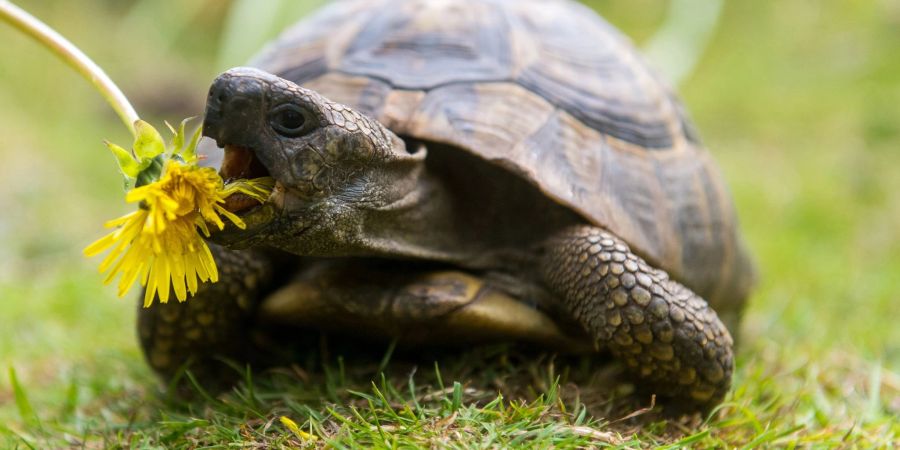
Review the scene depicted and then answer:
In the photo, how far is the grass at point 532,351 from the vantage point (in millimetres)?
2189

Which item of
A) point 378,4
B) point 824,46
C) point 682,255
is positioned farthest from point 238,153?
point 824,46

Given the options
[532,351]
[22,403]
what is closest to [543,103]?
[532,351]

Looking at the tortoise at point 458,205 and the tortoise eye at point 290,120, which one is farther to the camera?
the tortoise at point 458,205

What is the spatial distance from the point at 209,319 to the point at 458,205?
0.83 meters

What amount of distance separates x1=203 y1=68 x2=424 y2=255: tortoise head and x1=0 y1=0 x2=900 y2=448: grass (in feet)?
1.33

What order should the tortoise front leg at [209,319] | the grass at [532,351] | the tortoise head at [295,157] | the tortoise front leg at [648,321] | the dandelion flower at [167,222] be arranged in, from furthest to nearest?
the tortoise front leg at [209,319] < the tortoise front leg at [648,321] < the grass at [532,351] < the tortoise head at [295,157] < the dandelion flower at [167,222]

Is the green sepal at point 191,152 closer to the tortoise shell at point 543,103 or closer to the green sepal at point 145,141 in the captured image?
the green sepal at point 145,141

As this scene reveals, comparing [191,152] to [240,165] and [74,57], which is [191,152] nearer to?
[240,165]

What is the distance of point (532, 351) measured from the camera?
2.66m

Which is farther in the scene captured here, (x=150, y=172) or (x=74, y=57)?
(x=74, y=57)

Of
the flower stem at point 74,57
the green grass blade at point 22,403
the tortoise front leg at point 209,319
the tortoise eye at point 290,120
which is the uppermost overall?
the flower stem at point 74,57

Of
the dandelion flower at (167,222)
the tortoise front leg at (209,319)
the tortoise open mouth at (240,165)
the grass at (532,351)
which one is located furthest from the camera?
the tortoise front leg at (209,319)

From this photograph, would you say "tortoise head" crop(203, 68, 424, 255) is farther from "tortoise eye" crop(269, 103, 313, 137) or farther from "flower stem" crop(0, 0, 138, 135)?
"flower stem" crop(0, 0, 138, 135)

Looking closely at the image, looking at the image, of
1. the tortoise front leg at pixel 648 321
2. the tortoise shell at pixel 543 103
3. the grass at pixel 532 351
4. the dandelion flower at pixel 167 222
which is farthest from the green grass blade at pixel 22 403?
the tortoise front leg at pixel 648 321
